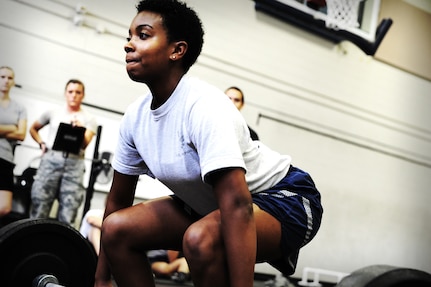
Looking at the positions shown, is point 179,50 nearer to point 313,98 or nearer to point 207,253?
point 207,253

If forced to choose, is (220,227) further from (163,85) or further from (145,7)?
(145,7)

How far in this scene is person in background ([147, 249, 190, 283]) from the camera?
3.82 meters

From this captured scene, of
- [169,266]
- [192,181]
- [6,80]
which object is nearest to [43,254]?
[192,181]

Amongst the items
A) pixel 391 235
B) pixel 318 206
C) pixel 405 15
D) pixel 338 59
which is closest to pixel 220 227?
pixel 318 206

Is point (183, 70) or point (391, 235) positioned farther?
point (391, 235)

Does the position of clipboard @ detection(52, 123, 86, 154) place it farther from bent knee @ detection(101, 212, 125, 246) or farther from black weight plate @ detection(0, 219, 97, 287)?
bent knee @ detection(101, 212, 125, 246)

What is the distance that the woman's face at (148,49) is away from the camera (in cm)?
132

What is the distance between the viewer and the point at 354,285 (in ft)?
6.09

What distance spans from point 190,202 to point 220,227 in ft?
0.83

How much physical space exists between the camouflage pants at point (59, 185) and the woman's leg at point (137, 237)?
243cm

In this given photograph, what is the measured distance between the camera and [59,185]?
3816mm

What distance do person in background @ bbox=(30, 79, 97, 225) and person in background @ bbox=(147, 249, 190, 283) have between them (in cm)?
69

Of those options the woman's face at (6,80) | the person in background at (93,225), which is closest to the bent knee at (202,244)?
the person in background at (93,225)

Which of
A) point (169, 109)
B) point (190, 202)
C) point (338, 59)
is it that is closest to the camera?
point (169, 109)
